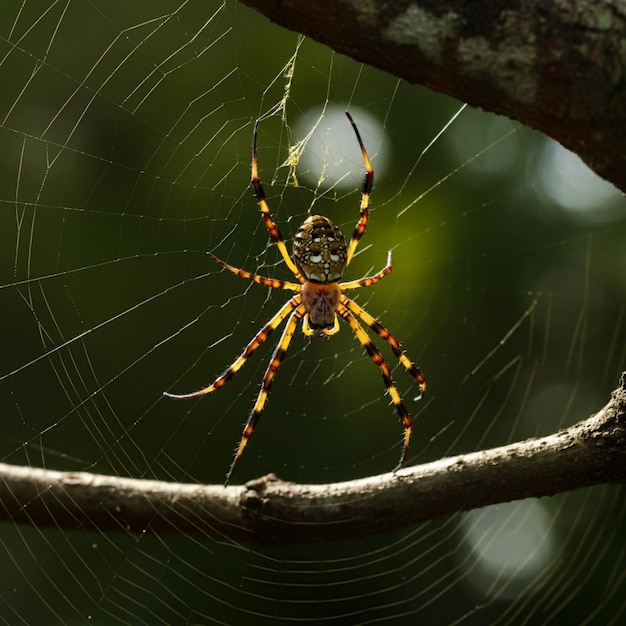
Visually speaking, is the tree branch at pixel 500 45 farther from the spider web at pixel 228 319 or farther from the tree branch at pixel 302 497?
the spider web at pixel 228 319

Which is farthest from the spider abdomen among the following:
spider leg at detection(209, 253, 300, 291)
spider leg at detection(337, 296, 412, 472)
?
spider leg at detection(337, 296, 412, 472)

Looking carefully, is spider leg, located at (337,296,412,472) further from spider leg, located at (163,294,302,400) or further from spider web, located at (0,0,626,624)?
spider web, located at (0,0,626,624)

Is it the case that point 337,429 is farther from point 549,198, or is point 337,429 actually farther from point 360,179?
point 549,198

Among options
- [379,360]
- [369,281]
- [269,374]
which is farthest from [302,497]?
[379,360]

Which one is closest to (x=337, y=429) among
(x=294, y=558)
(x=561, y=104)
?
(x=294, y=558)

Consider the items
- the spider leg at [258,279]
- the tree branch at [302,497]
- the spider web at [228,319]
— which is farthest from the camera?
the spider web at [228,319]

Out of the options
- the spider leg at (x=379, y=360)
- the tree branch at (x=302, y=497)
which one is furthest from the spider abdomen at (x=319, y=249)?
the tree branch at (x=302, y=497)

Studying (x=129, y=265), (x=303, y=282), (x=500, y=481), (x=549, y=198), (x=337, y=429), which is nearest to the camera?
(x=500, y=481)
